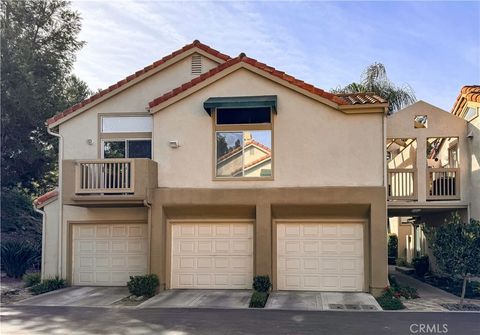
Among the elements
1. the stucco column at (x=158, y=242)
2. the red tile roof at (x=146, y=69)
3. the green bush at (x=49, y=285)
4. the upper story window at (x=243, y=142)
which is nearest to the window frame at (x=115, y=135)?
the red tile roof at (x=146, y=69)

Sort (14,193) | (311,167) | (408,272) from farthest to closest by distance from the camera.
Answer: (14,193) → (408,272) → (311,167)

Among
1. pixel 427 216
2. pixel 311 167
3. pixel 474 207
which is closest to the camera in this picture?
pixel 311 167

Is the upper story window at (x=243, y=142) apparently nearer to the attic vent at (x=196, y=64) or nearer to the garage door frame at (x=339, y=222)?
the garage door frame at (x=339, y=222)

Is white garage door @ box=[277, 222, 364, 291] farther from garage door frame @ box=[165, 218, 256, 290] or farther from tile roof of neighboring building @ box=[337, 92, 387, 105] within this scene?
tile roof of neighboring building @ box=[337, 92, 387, 105]

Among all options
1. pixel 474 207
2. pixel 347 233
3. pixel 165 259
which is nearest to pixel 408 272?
pixel 474 207

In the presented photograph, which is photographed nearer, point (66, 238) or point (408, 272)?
point (66, 238)

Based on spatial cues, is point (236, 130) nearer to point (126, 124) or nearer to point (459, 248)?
point (126, 124)

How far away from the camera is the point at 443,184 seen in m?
17.4

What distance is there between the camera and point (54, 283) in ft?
54.0

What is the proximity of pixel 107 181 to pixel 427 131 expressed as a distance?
1091cm

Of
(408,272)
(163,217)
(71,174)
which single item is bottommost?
(408,272)

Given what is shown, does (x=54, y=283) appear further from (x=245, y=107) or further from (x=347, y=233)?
(x=347, y=233)

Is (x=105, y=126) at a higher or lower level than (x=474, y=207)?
higher

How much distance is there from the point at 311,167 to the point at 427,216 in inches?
328
